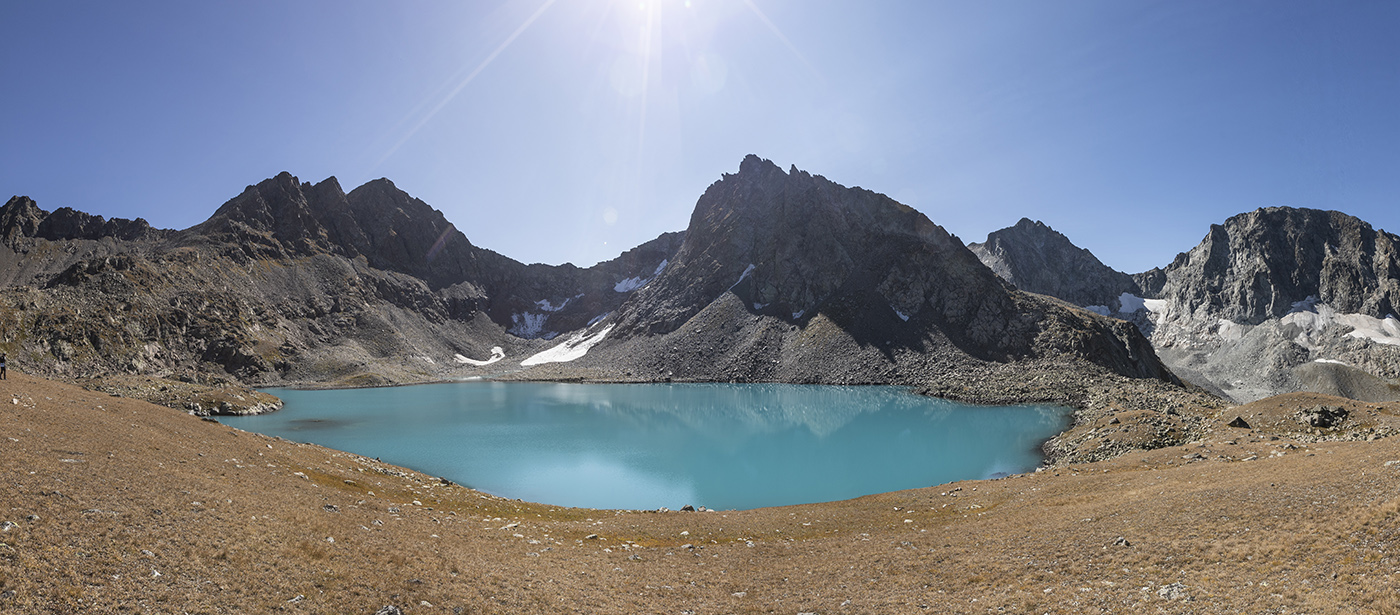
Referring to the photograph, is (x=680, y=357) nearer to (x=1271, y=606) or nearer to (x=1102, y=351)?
(x=1102, y=351)

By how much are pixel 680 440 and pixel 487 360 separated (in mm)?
139865

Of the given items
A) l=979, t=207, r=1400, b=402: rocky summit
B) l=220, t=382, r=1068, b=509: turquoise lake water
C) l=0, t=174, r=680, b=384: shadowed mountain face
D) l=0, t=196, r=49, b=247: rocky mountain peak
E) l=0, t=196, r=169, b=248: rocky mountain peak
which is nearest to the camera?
l=220, t=382, r=1068, b=509: turquoise lake water

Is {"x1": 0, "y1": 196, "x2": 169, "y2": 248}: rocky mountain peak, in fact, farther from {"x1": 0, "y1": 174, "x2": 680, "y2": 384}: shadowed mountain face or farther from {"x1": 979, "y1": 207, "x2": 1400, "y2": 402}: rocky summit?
{"x1": 979, "y1": 207, "x2": 1400, "y2": 402}: rocky summit

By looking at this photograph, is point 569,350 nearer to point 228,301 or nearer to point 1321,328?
point 228,301

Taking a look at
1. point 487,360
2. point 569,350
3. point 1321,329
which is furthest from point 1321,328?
point 487,360

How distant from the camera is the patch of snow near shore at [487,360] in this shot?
176625 millimetres

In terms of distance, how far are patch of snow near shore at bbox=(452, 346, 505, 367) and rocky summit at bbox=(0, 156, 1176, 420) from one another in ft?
4.12

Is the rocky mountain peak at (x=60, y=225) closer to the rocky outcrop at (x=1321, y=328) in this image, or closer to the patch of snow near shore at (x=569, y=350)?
the patch of snow near shore at (x=569, y=350)

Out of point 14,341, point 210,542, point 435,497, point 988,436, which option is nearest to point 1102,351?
point 988,436

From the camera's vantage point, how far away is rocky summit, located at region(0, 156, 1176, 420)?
102312mm

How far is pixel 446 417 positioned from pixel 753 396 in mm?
54880

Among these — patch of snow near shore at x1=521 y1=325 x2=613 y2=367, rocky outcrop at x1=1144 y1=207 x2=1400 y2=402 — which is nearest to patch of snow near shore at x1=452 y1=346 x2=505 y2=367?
patch of snow near shore at x1=521 y1=325 x2=613 y2=367

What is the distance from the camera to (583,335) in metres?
200

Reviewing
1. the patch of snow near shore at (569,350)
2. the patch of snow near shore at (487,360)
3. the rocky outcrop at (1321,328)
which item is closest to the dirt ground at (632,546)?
the patch of snow near shore at (569,350)
